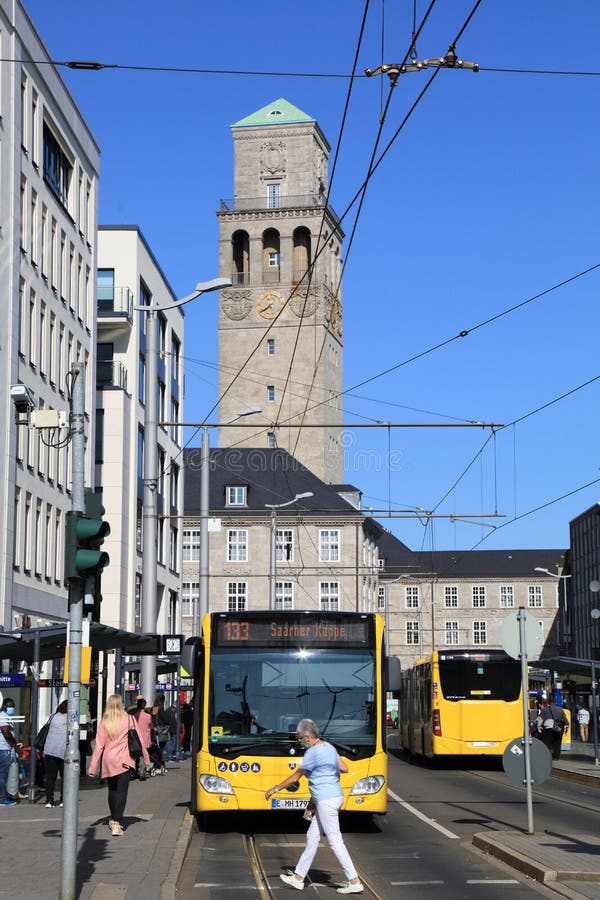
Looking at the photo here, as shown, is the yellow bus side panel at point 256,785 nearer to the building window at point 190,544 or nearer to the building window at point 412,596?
the building window at point 190,544

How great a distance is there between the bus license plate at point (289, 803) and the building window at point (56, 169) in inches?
1190

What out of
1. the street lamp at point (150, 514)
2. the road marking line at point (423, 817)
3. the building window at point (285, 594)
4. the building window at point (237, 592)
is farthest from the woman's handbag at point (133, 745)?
the building window at point (237, 592)

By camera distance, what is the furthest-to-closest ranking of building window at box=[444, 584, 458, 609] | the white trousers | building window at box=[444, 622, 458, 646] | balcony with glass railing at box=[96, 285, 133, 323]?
1. building window at box=[444, 584, 458, 609]
2. building window at box=[444, 622, 458, 646]
3. balcony with glass railing at box=[96, 285, 133, 323]
4. the white trousers

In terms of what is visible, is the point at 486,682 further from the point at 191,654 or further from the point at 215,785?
the point at 215,785

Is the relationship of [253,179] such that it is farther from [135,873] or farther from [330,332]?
[135,873]

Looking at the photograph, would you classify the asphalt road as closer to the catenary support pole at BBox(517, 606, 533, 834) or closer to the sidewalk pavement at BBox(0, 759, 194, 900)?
the sidewalk pavement at BBox(0, 759, 194, 900)

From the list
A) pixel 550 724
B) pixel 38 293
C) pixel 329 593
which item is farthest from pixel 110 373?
pixel 329 593

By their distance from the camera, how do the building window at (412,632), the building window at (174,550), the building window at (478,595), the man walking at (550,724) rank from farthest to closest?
the building window at (478,595), the building window at (412,632), the building window at (174,550), the man walking at (550,724)

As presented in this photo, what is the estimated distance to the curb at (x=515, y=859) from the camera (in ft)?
41.8

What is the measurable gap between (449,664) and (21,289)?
16296 millimetres

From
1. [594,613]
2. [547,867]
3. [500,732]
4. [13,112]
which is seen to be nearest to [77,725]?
[547,867]

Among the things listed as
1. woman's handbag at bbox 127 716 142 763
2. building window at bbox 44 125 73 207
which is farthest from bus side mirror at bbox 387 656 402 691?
building window at bbox 44 125 73 207

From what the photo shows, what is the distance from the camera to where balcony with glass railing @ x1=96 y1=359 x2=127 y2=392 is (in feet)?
187

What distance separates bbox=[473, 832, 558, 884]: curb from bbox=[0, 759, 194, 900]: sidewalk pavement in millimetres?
3103
